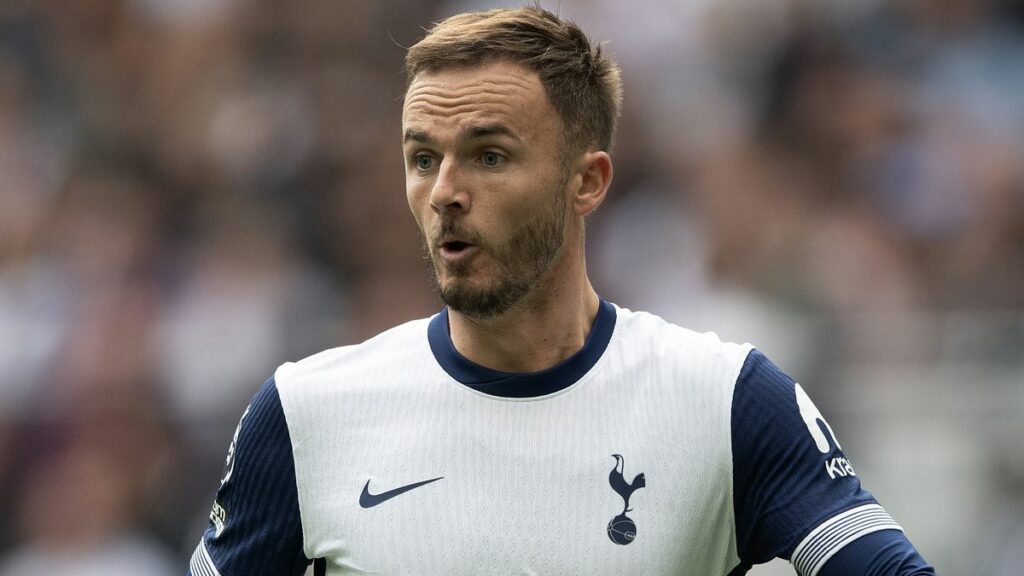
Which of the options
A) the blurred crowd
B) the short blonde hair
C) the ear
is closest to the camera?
the short blonde hair

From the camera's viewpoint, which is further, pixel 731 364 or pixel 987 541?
pixel 987 541

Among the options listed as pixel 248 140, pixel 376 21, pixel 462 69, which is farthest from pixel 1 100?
pixel 462 69

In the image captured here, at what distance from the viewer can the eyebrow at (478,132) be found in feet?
11.8

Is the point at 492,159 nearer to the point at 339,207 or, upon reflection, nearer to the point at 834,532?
the point at 834,532

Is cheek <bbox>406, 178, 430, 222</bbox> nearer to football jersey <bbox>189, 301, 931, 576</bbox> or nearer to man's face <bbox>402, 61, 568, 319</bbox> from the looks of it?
man's face <bbox>402, 61, 568, 319</bbox>

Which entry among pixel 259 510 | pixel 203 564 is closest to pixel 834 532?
pixel 259 510

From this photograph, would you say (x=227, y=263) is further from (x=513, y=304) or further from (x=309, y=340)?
(x=513, y=304)

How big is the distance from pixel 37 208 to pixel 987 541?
5531 millimetres

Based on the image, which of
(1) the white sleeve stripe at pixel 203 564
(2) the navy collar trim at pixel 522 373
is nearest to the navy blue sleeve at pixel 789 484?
(2) the navy collar trim at pixel 522 373

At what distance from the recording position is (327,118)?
9.89 metres

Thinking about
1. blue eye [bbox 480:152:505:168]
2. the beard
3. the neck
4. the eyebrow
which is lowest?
the neck

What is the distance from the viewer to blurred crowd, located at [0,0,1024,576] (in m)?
7.78

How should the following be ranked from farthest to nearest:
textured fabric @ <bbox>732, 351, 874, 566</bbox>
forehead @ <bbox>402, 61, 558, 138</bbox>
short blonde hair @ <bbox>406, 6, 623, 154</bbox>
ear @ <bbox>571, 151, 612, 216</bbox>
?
ear @ <bbox>571, 151, 612, 216</bbox>, short blonde hair @ <bbox>406, 6, 623, 154</bbox>, forehead @ <bbox>402, 61, 558, 138</bbox>, textured fabric @ <bbox>732, 351, 874, 566</bbox>

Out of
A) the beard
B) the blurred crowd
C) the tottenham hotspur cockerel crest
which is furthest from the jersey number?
the blurred crowd
